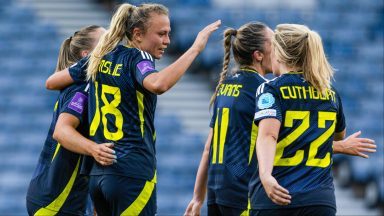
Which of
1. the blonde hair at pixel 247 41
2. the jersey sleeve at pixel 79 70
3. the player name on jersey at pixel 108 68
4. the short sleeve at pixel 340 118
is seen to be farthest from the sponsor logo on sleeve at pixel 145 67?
the short sleeve at pixel 340 118

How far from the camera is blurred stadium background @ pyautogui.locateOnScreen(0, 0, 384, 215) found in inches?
500

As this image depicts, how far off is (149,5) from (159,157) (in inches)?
283

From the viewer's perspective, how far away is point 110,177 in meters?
5.57

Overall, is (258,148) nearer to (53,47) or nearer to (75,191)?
(75,191)

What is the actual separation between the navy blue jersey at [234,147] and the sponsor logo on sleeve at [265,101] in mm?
838

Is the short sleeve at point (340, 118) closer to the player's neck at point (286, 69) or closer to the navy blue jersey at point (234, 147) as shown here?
the player's neck at point (286, 69)

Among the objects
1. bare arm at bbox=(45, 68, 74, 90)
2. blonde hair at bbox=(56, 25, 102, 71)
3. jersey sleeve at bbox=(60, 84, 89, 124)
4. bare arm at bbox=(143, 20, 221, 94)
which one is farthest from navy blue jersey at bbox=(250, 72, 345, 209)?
blonde hair at bbox=(56, 25, 102, 71)

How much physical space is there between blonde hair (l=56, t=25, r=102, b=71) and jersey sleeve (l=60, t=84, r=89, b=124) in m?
0.42

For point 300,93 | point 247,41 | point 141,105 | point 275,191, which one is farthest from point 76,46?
point 275,191

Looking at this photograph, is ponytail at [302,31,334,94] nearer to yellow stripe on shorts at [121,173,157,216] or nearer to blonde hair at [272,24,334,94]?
blonde hair at [272,24,334,94]

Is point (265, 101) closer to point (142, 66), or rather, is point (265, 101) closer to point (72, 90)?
point (142, 66)

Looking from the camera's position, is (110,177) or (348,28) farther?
(348,28)

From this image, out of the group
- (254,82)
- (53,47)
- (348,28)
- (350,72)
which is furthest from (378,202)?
(254,82)

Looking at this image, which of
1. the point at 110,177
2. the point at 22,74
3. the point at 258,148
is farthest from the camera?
the point at 22,74
